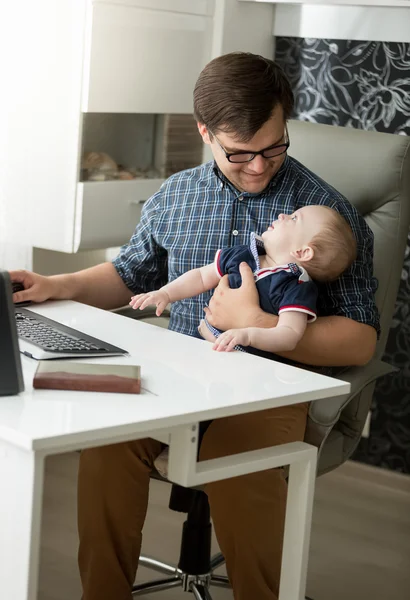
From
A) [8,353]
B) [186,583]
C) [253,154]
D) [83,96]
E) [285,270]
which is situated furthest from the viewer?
[83,96]

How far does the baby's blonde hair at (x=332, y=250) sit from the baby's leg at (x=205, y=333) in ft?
0.76

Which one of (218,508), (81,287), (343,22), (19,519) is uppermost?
(343,22)

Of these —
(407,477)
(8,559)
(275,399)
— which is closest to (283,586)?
(275,399)

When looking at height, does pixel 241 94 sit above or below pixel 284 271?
above

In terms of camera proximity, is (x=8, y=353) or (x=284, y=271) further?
(x=284, y=271)

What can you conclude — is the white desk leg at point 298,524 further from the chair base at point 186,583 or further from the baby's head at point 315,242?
the chair base at point 186,583

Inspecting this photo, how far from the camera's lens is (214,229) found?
215 centimetres

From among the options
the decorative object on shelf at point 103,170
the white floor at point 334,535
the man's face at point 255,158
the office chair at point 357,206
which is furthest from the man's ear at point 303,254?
the decorative object on shelf at point 103,170

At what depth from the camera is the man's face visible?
200cm

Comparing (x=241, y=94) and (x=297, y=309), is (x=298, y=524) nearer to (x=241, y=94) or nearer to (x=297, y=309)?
(x=297, y=309)

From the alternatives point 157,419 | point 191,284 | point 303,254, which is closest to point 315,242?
point 303,254

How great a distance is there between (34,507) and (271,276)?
2.58ft

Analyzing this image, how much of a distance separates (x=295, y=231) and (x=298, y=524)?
60 cm

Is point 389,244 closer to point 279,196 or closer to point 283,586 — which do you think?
point 279,196
